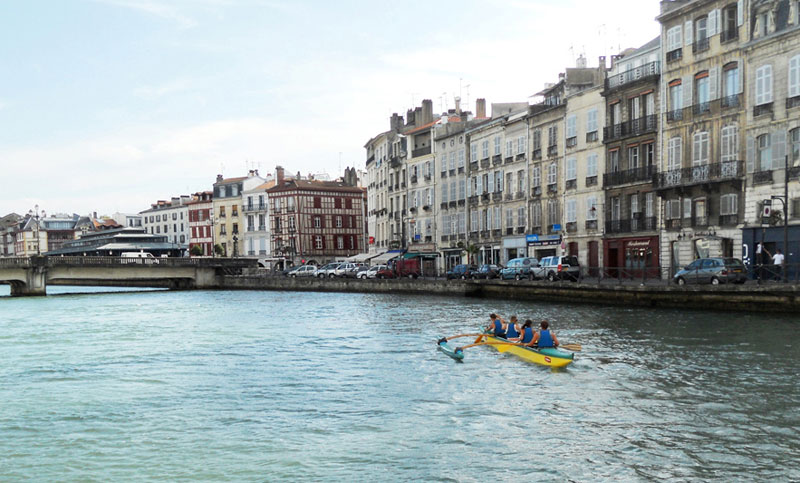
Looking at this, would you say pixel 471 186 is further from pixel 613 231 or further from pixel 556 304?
pixel 556 304

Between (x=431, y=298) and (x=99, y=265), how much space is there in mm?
37812

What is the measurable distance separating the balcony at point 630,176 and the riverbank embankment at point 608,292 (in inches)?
418

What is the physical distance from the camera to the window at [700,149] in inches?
1848

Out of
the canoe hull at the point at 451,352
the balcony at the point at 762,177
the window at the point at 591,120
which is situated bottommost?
the canoe hull at the point at 451,352

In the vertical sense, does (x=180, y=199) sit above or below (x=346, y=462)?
above

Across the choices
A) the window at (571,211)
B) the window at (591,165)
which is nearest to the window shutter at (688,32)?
the window at (591,165)

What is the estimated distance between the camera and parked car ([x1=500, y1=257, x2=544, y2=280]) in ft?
171

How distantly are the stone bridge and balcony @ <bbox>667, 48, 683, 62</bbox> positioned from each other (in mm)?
54871

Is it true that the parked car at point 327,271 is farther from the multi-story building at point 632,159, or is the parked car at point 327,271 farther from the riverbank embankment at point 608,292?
the multi-story building at point 632,159

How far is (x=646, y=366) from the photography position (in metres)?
23.3

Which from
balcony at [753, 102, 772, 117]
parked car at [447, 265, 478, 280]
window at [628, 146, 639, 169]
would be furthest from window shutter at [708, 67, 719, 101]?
parked car at [447, 265, 478, 280]

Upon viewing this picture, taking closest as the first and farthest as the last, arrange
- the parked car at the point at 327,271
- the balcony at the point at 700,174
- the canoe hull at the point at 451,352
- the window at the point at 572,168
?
the canoe hull at the point at 451,352 → the balcony at the point at 700,174 → the window at the point at 572,168 → the parked car at the point at 327,271

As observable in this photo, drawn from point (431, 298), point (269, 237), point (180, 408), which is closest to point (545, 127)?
point (431, 298)

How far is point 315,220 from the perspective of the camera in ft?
391
